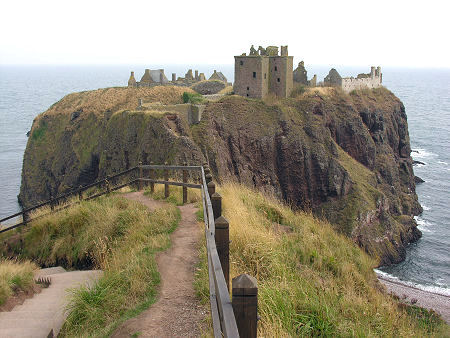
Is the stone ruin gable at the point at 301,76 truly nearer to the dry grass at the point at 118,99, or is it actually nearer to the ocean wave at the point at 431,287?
the dry grass at the point at 118,99

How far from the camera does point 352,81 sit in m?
64.9

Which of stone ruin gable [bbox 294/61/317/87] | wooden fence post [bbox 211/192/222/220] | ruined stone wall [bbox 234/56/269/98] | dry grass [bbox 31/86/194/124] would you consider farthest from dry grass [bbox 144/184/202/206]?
stone ruin gable [bbox 294/61/317/87]

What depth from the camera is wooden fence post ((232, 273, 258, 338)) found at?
12.3 ft

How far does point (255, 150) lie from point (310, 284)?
4070 centimetres

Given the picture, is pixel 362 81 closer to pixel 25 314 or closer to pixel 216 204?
pixel 216 204

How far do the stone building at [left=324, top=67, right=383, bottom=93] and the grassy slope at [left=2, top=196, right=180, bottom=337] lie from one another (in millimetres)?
51535

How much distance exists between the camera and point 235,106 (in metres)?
50.6

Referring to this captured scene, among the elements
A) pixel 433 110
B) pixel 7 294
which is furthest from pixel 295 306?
pixel 433 110

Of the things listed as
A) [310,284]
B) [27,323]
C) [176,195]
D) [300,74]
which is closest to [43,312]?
[27,323]

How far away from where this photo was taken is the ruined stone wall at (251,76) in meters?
53.5

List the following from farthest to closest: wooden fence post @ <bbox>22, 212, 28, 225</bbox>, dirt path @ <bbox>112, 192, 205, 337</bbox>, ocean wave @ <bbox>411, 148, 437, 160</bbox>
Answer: ocean wave @ <bbox>411, 148, 437, 160</bbox>, wooden fence post @ <bbox>22, 212, 28, 225</bbox>, dirt path @ <bbox>112, 192, 205, 337</bbox>

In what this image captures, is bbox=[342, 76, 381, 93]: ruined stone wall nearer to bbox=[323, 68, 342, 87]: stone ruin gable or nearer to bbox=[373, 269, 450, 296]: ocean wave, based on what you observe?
bbox=[323, 68, 342, 87]: stone ruin gable

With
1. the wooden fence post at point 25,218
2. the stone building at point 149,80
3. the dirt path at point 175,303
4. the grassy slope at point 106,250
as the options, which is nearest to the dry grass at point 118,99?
the stone building at point 149,80

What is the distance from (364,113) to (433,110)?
116160mm
